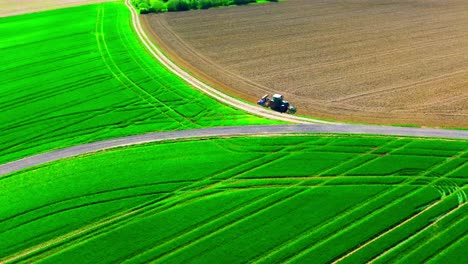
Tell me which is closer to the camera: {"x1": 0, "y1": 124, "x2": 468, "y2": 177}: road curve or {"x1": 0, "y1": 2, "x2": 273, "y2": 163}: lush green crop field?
{"x1": 0, "y1": 124, "x2": 468, "y2": 177}: road curve

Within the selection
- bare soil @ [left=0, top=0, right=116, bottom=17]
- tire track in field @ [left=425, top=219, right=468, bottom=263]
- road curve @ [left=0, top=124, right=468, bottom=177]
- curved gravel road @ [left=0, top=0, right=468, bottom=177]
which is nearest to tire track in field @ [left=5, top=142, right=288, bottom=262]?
road curve @ [left=0, top=124, right=468, bottom=177]

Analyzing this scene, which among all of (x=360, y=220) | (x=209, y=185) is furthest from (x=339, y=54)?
(x=360, y=220)

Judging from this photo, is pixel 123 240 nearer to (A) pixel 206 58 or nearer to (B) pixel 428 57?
(A) pixel 206 58

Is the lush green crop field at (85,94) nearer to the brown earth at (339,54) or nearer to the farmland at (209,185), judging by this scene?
the farmland at (209,185)

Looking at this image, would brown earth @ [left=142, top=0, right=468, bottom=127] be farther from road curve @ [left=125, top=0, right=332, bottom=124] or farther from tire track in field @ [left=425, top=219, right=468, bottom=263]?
tire track in field @ [left=425, top=219, right=468, bottom=263]

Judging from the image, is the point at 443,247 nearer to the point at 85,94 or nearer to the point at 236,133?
the point at 236,133

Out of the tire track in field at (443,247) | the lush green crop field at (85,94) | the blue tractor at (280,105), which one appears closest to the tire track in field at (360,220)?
the tire track in field at (443,247)
